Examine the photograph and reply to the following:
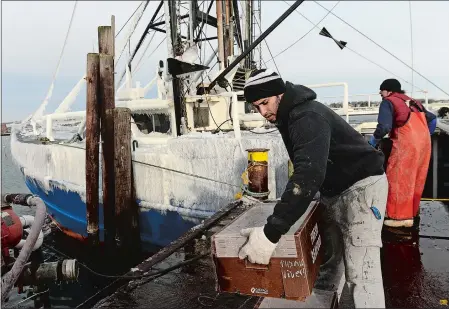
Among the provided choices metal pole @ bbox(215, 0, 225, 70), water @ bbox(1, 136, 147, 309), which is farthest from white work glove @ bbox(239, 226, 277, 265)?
metal pole @ bbox(215, 0, 225, 70)

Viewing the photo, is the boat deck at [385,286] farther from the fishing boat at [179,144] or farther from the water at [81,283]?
the water at [81,283]

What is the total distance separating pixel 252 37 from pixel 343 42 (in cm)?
444

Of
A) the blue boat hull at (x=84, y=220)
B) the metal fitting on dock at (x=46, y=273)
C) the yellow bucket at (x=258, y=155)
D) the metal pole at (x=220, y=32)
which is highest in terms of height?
the metal pole at (x=220, y=32)

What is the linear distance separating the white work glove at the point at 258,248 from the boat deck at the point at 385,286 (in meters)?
0.38

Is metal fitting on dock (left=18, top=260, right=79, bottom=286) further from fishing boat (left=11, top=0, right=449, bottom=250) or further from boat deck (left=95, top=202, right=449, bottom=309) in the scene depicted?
fishing boat (left=11, top=0, right=449, bottom=250)

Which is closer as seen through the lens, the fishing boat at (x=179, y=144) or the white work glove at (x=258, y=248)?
the white work glove at (x=258, y=248)

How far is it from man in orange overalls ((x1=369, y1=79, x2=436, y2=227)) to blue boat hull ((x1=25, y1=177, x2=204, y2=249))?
12.7 ft

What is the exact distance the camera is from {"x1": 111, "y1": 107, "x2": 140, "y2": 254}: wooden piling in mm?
7023

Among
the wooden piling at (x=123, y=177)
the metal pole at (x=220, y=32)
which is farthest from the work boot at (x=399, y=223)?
the metal pole at (x=220, y=32)

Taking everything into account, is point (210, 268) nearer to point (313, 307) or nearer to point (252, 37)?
point (313, 307)

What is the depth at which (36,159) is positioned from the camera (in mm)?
10414

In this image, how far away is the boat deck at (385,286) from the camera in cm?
305

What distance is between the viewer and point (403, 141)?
13.9ft

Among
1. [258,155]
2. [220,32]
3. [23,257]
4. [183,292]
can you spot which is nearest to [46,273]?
[23,257]
